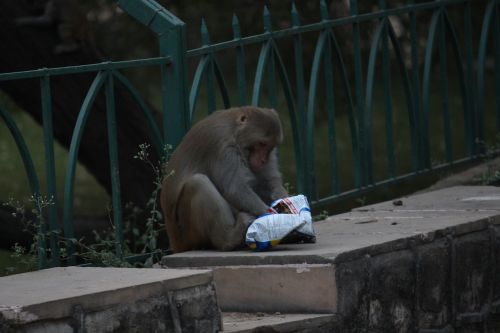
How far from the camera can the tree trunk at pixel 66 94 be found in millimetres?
8641

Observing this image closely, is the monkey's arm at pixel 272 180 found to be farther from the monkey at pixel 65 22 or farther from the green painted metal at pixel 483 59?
the monkey at pixel 65 22

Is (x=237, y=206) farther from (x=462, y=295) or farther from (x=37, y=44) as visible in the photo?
(x=37, y=44)

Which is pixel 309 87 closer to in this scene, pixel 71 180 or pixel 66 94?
pixel 66 94

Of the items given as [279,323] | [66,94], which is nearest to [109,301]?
[279,323]

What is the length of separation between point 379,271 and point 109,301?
1.44 meters

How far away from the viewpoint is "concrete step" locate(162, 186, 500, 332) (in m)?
4.81

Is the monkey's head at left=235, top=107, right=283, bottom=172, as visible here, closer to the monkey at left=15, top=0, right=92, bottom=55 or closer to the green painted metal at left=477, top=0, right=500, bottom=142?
the green painted metal at left=477, top=0, right=500, bottom=142

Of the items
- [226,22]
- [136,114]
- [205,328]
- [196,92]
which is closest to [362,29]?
[226,22]

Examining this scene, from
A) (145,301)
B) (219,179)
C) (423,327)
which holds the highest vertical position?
(219,179)

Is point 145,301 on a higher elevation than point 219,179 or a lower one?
lower

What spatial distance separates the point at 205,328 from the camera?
4.31 m

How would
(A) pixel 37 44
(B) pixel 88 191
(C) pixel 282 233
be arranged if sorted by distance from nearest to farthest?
(C) pixel 282 233 → (A) pixel 37 44 → (B) pixel 88 191

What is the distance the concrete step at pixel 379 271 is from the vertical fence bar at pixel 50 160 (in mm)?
466

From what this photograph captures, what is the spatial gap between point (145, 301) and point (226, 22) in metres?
5.40
